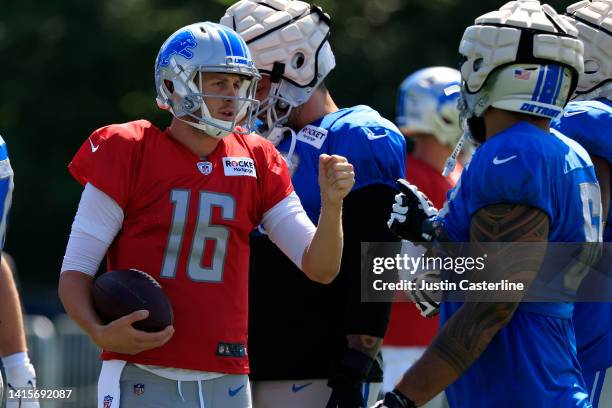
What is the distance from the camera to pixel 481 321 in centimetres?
395

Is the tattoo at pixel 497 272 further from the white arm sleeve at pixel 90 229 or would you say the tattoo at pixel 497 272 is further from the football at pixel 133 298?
the white arm sleeve at pixel 90 229

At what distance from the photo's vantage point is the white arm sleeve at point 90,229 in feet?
14.1

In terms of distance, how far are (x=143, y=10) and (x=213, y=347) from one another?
40.2 ft

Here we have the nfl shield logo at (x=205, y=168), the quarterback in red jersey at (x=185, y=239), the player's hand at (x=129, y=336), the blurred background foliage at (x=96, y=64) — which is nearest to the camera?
the player's hand at (x=129, y=336)

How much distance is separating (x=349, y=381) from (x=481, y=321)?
37.1 inches

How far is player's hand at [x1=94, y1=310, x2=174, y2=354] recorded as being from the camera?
412 cm

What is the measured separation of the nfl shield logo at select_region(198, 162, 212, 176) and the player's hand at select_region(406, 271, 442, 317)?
741 mm

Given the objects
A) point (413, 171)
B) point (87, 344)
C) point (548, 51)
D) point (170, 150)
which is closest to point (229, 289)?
point (170, 150)

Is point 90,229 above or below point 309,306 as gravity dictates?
above

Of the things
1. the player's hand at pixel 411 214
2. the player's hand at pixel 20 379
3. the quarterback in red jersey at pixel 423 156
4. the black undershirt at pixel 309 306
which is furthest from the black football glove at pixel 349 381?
the quarterback in red jersey at pixel 423 156

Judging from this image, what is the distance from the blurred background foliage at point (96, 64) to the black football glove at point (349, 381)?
1043 centimetres

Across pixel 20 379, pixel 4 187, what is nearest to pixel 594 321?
pixel 4 187

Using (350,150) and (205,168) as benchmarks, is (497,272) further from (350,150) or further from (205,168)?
(350,150)

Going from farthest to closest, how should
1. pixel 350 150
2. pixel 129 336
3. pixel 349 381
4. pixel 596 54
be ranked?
1. pixel 596 54
2. pixel 350 150
3. pixel 349 381
4. pixel 129 336
